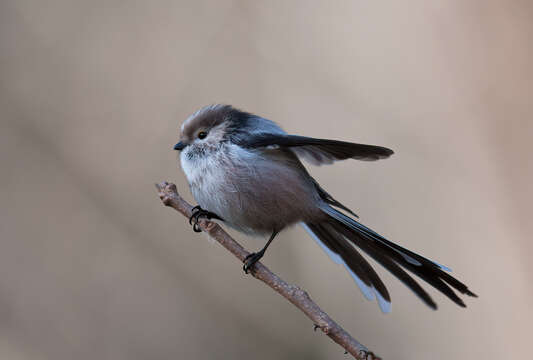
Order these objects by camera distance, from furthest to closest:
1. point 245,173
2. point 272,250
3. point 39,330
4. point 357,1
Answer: point 357,1 < point 272,250 < point 39,330 < point 245,173

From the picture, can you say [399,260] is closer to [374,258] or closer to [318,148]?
[374,258]

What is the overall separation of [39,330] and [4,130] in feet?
5.30

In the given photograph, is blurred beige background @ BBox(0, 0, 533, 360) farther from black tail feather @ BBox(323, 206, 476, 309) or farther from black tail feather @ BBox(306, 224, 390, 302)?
black tail feather @ BBox(323, 206, 476, 309)

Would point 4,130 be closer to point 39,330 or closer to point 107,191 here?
point 107,191

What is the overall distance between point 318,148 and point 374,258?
0.62 m

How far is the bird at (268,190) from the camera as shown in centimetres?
266

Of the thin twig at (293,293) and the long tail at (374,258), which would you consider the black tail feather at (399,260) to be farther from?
the thin twig at (293,293)

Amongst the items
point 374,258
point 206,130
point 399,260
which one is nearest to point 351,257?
point 374,258

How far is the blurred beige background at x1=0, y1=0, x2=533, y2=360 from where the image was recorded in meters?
3.77

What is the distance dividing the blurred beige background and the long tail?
1.04m

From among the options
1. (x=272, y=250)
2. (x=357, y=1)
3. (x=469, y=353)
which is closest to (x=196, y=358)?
(x=272, y=250)

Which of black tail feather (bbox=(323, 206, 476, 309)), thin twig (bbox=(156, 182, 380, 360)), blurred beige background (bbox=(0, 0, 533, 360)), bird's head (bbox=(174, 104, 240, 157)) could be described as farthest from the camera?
blurred beige background (bbox=(0, 0, 533, 360))

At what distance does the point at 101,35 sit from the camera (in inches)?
180

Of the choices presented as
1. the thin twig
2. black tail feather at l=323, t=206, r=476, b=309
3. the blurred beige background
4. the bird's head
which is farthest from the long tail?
the blurred beige background
